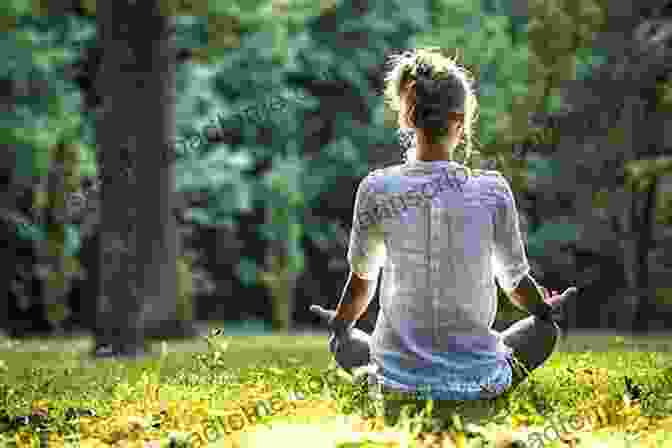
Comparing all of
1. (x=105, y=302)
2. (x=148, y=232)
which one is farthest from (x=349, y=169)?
(x=105, y=302)

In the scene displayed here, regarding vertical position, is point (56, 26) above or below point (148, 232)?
above

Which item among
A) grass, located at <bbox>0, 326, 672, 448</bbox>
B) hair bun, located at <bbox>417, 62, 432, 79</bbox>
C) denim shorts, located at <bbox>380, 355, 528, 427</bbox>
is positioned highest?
hair bun, located at <bbox>417, 62, 432, 79</bbox>

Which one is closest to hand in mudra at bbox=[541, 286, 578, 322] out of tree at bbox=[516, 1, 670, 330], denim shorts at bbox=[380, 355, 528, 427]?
denim shorts at bbox=[380, 355, 528, 427]

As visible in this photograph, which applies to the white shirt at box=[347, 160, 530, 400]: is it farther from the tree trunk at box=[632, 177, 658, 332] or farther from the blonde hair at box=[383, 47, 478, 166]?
the tree trunk at box=[632, 177, 658, 332]

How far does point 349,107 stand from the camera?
30.4m

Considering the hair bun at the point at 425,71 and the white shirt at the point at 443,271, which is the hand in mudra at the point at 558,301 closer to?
the white shirt at the point at 443,271

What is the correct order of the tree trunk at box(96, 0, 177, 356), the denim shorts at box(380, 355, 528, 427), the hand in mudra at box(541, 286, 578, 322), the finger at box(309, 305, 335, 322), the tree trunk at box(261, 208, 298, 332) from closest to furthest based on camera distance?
the denim shorts at box(380, 355, 528, 427), the hand in mudra at box(541, 286, 578, 322), the finger at box(309, 305, 335, 322), the tree trunk at box(96, 0, 177, 356), the tree trunk at box(261, 208, 298, 332)

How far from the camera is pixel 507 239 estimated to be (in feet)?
17.4

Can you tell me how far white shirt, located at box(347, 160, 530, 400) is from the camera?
17.0ft

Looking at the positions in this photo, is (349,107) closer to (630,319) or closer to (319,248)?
(319,248)

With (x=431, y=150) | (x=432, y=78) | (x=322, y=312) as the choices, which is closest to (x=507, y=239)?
(x=431, y=150)

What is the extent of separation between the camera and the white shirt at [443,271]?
5180mm

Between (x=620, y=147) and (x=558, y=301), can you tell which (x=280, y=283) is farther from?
(x=558, y=301)

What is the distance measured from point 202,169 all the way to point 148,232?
14.2m
